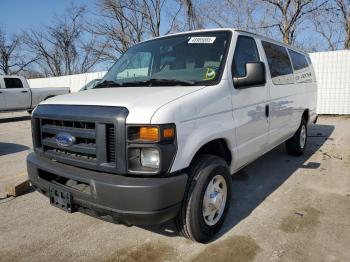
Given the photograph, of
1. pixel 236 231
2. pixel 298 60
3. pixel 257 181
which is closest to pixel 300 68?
pixel 298 60

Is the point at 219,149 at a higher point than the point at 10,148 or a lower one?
higher

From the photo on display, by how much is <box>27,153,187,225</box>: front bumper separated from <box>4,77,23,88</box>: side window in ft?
45.8

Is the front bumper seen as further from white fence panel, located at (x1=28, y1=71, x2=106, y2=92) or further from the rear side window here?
white fence panel, located at (x1=28, y1=71, x2=106, y2=92)

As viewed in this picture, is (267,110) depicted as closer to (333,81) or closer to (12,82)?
(333,81)

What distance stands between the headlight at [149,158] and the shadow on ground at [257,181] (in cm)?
108

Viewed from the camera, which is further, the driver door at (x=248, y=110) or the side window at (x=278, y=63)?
the side window at (x=278, y=63)

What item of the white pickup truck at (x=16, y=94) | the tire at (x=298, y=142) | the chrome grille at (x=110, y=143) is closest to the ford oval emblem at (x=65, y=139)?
the chrome grille at (x=110, y=143)

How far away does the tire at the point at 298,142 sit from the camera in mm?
6137

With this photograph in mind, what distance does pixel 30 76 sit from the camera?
47.7m

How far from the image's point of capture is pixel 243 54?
12.5ft

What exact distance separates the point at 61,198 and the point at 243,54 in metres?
2.55

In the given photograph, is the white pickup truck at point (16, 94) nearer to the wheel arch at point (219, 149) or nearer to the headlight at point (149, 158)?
the wheel arch at point (219, 149)

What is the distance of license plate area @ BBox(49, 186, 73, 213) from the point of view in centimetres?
284

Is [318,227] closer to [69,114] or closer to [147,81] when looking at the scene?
[147,81]
